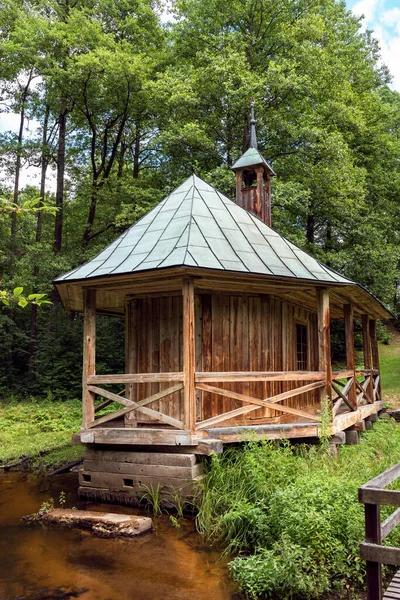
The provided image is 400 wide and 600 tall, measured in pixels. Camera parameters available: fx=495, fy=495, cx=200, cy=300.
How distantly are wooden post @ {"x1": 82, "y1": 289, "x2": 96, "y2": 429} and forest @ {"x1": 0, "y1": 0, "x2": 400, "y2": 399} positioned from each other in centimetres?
871

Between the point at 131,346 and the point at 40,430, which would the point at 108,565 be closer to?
the point at 131,346

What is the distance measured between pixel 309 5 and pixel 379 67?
27.3 feet

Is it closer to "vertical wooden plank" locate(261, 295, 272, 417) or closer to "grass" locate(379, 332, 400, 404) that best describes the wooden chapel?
"vertical wooden plank" locate(261, 295, 272, 417)

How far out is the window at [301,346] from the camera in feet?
37.8

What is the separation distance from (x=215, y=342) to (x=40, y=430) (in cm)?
739

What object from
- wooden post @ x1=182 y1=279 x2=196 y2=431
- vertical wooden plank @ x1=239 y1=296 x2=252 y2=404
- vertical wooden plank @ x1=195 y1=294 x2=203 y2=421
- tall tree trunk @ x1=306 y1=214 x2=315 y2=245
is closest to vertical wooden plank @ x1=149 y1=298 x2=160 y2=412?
vertical wooden plank @ x1=195 y1=294 x2=203 y2=421

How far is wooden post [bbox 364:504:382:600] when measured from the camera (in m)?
3.66

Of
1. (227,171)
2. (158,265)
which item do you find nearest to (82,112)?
(227,171)

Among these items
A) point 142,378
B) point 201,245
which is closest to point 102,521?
point 142,378

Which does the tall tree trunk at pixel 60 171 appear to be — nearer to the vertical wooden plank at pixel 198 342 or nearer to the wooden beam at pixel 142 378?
the vertical wooden plank at pixel 198 342

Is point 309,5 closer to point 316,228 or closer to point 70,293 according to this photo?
point 316,228

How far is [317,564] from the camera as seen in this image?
4738 millimetres

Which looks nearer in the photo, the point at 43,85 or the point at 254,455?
the point at 254,455

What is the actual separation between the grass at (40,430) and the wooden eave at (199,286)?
3.42 metres
